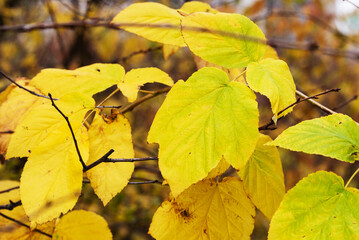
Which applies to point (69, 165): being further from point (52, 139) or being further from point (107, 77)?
point (107, 77)

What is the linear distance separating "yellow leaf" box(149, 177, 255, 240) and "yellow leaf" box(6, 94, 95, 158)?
250mm

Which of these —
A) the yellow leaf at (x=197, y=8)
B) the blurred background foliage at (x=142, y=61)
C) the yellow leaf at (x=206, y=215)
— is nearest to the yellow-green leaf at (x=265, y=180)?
the yellow leaf at (x=206, y=215)

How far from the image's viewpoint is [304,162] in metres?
4.07

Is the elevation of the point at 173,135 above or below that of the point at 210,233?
above

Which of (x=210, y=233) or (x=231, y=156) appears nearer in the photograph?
(x=231, y=156)

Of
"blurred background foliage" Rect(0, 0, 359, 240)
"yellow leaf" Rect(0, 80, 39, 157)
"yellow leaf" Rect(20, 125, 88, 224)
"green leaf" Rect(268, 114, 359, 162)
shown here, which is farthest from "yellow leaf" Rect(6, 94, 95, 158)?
"blurred background foliage" Rect(0, 0, 359, 240)

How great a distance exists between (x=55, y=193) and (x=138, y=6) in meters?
0.44

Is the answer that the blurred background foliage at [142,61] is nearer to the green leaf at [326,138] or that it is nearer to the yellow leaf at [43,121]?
the yellow leaf at [43,121]

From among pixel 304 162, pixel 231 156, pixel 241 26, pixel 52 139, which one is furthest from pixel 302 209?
pixel 304 162

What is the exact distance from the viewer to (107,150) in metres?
0.61

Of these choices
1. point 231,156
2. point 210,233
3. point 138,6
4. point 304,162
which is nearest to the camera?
point 231,156

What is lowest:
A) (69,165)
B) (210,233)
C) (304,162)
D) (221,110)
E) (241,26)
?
(304,162)

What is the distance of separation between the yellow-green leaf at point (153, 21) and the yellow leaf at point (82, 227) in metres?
0.41

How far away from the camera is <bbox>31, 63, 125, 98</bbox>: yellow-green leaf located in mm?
670
